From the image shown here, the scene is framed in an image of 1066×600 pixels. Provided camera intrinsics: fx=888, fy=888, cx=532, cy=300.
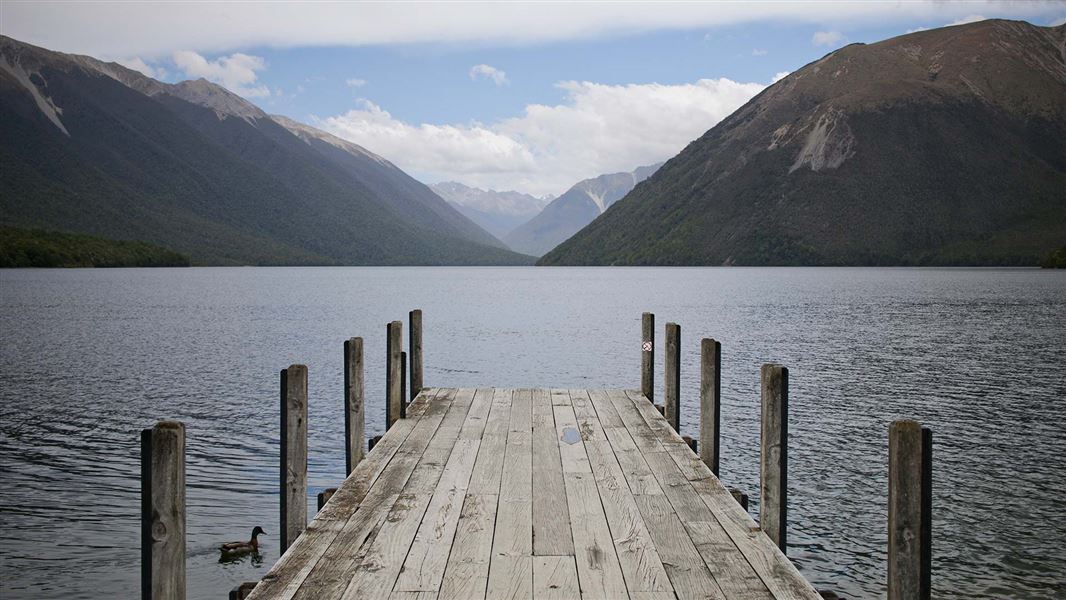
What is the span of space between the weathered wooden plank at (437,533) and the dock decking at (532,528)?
14 mm

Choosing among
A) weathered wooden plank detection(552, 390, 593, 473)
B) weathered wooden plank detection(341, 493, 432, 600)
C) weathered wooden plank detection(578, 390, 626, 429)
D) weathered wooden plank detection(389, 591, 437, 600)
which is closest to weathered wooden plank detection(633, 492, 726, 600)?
weathered wooden plank detection(552, 390, 593, 473)

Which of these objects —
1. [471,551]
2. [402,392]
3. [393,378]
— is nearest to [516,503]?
[471,551]

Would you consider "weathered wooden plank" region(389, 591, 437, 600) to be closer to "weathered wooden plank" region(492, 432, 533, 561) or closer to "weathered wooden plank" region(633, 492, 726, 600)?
"weathered wooden plank" region(492, 432, 533, 561)

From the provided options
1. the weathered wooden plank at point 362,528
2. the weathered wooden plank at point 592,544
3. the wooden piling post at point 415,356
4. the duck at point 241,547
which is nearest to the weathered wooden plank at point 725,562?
the weathered wooden plank at point 592,544

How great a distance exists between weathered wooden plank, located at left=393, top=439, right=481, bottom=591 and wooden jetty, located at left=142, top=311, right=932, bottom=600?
0.06ft

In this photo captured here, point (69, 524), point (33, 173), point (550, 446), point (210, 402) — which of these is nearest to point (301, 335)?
point (210, 402)

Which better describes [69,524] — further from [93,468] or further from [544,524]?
[544,524]

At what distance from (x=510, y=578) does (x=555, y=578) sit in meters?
0.28

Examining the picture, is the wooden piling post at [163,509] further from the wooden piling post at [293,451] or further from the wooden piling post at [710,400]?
the wooden piling post at [710,400]

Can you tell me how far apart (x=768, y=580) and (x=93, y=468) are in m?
12.3

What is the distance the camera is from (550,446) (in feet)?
32.0

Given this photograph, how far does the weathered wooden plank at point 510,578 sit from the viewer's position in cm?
524

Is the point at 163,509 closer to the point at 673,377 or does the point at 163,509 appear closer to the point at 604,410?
the point at 604,410

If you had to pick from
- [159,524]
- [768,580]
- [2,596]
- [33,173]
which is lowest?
[2,596]
